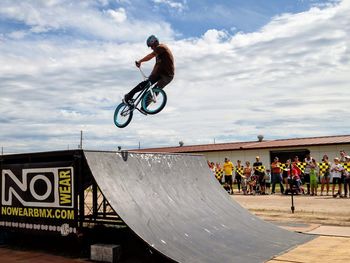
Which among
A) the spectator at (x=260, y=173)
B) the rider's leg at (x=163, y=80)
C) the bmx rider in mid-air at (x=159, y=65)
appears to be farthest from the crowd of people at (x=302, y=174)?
the bmx rider in mid-air at (x=159, y=65)

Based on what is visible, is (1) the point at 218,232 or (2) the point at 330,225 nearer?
(1) the point at 218,232

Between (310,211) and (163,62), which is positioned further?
(310,211)

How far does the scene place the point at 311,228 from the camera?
28.7ft

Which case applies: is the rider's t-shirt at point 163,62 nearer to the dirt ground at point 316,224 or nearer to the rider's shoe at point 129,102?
the rider's shoe at point 129,102

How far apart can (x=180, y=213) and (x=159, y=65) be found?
339 centimetres

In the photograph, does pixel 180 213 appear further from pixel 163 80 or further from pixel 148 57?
pixel 148 57

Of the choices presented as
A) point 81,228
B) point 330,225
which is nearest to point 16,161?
point 81,228

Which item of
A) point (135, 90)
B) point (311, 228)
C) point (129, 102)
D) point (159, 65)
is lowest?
point (311, 228)

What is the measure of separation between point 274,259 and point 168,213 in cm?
184

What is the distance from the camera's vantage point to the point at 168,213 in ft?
22.2

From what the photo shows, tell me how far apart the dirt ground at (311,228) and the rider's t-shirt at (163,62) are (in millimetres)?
4297

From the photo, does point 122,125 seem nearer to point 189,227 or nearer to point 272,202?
point 189,227

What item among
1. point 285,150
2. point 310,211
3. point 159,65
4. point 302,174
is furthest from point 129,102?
point 285,150

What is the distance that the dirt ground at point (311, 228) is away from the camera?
6.23 metres
